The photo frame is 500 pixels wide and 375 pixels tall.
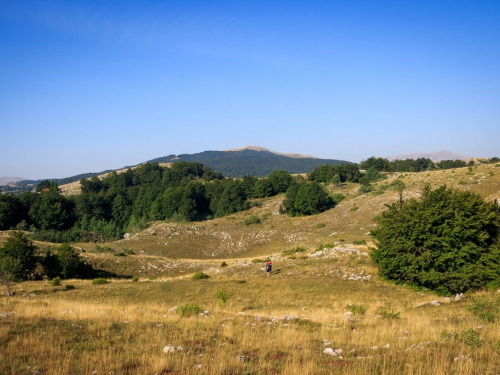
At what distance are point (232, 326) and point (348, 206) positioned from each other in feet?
184

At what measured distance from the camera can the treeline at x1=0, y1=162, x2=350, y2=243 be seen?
7383 centimetres

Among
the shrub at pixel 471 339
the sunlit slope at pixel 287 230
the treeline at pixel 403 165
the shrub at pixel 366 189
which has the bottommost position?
the sunlit slope at pixel 287 230

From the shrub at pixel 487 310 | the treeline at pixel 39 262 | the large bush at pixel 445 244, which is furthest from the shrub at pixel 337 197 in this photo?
the shrub at pixel 487 310

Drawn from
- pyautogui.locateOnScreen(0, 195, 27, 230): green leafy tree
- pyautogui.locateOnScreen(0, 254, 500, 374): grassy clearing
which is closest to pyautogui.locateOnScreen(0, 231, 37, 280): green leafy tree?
pyautogui.locateOnScreen(0, 254, 500, 374): grassy clearing

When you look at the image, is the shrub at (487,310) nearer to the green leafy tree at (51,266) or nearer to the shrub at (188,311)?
the shrub at (188,311)

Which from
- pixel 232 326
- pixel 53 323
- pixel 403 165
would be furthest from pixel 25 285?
pixel 403 165

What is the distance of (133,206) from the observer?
340ft

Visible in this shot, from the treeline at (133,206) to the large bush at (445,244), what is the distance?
46983mm

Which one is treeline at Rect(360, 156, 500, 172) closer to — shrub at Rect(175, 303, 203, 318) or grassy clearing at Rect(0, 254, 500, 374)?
grassy clearing at Rect(0, 254, 500, 374)

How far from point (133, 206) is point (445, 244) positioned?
97.4m

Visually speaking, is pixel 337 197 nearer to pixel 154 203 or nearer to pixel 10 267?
Answer: pixel 154 203

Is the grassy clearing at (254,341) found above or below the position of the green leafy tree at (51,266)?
above

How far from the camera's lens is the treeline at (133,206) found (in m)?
73.8

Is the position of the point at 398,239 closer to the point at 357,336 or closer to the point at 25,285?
the point at 357,336
